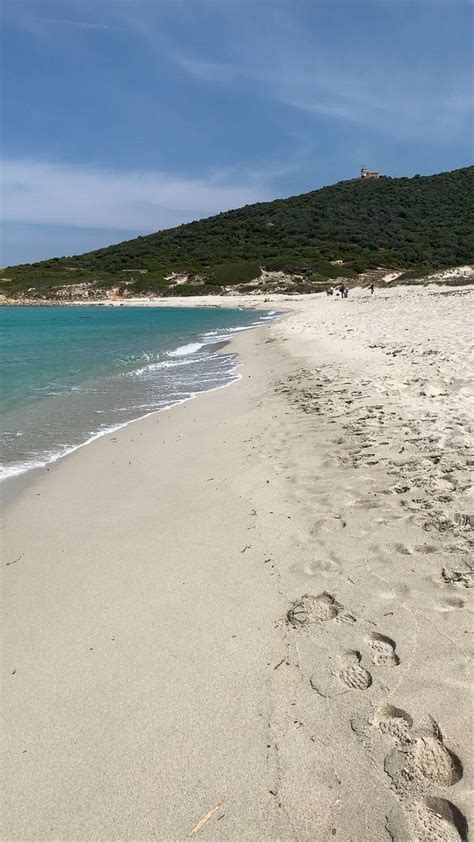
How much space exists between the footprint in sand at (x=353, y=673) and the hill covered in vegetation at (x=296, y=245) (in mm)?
55951

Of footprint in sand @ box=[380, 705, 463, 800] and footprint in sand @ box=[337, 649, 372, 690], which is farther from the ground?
footprint in sand @ box=[380, 705, 463, 800]

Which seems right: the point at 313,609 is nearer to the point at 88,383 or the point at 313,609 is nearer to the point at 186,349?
the point at 88,383

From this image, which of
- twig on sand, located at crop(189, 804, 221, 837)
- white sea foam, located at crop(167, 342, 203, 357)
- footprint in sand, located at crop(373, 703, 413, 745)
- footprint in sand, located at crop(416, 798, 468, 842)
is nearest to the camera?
footprint in sand, located at crop(416, 798, 468, 842)

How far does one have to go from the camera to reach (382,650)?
265cm

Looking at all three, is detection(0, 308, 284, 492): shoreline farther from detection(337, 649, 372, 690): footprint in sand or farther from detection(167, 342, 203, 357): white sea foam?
detection(167, 342, 203, 357): white sea foam

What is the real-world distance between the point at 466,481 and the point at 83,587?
340 cm

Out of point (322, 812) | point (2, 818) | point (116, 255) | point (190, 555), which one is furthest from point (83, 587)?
point (116, 255)

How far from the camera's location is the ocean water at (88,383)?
7.91 m

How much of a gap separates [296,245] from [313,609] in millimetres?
87305

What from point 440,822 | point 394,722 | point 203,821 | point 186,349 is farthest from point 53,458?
point 186,349

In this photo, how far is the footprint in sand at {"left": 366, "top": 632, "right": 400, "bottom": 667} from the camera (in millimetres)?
2561

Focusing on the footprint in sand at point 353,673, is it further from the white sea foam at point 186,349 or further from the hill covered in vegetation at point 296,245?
the hill covered in vegetation at point 296,245

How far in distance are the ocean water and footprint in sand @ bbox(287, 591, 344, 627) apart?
4593mm

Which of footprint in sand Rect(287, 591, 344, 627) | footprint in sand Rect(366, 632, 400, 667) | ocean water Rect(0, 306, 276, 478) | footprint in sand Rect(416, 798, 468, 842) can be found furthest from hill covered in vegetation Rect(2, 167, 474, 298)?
footprint in sand Rect(416, 798, 468, 842)
